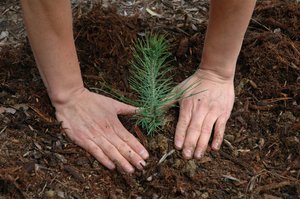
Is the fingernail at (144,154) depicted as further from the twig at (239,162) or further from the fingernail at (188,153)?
the twig at (239,162)

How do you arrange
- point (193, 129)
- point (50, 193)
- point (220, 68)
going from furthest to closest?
point (220, 68), point (193, 129), point (50, 193)

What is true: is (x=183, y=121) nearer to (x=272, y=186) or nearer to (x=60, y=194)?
(x=272, y=186)

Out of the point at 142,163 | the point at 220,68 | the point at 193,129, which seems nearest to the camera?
the point at 142,163

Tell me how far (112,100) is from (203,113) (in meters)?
0.32

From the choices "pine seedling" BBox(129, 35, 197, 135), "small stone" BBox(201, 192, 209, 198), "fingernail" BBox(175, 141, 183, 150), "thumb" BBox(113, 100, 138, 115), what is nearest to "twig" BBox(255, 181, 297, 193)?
Result: "small stone" BBox(201, 192, 209, 198)

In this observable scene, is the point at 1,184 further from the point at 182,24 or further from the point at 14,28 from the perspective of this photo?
the point at 182,24

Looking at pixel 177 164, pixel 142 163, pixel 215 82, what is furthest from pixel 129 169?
pixel 215 82

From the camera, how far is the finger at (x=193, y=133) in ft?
6.12

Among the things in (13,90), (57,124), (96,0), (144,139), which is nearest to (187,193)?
(144,139)

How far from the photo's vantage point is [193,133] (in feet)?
6.25

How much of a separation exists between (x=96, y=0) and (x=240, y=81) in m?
0.72

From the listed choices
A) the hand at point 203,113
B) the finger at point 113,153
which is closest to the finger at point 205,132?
the hand at point 203,113

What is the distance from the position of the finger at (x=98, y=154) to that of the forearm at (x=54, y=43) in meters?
0.18

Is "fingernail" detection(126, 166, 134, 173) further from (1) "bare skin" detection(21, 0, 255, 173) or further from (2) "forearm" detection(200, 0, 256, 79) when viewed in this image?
(2) "forearm" detection(200, 0, 256, 79)
